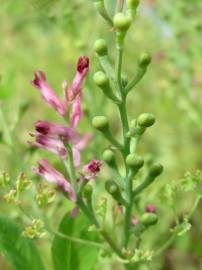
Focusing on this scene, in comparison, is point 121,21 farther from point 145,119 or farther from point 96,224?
point 96,224

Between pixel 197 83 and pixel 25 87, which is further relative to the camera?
pixel 25 87

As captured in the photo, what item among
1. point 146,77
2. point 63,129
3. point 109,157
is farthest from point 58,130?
point 146,77

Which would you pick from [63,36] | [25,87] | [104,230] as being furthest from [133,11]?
[25,87]

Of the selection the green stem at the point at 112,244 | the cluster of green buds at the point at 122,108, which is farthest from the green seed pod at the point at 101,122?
the green stem at the point at 112,244

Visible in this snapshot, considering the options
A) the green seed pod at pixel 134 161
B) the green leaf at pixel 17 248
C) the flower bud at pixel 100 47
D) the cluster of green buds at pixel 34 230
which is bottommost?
the green leaf at pixel 17 248

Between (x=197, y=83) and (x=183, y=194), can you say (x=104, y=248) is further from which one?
(x=183, y=194)

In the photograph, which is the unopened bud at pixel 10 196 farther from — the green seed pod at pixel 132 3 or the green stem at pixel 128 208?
the green seed pod at pixel 132 3
